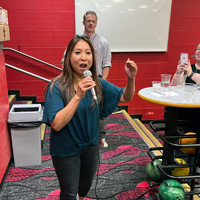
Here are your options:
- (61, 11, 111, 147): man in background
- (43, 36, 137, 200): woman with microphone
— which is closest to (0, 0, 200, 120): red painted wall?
(61, 11, 111, 147): man in background

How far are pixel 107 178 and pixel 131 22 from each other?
2.74 metres

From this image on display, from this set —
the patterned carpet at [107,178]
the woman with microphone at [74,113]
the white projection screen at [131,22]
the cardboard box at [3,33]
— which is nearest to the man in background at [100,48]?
the patterned carpet at [107,178]

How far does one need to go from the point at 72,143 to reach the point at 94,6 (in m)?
2.94

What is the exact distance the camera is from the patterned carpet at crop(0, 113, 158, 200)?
1928 mm

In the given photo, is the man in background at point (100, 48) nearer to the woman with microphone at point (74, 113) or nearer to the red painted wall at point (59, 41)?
the red painted wall at point (59, 41)

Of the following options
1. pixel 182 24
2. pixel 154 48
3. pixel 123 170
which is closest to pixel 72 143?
pixel 123 170

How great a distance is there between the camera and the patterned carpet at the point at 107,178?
193cm

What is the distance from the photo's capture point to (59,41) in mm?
3598

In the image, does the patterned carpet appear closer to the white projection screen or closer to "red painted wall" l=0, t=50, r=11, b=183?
"red painted wall" l=0, t=50, r=11, b=183

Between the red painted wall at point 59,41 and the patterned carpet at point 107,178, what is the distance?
4.46 ft

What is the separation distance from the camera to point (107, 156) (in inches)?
102

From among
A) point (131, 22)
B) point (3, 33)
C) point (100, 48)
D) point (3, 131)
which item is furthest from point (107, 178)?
point (131, 22)

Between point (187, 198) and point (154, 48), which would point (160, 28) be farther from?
point (187, 198)

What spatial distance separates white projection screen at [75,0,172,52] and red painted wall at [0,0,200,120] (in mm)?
147
